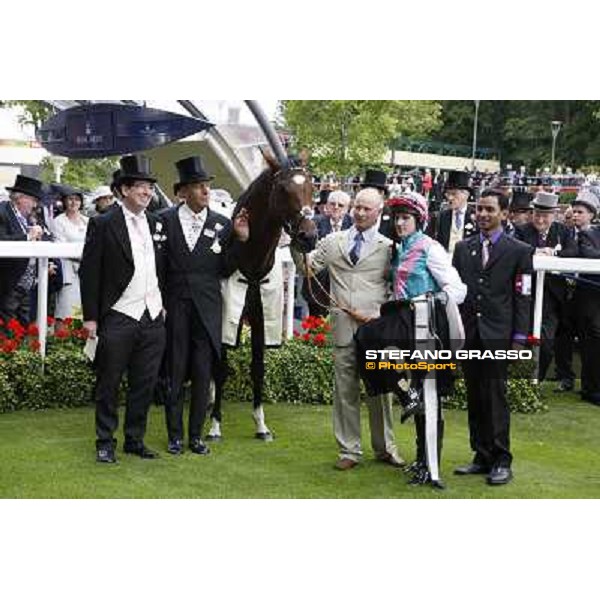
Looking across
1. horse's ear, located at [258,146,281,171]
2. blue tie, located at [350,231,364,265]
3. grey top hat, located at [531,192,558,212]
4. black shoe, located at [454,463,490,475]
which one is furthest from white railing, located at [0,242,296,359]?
grey top hat, located at [531,192,558,212]

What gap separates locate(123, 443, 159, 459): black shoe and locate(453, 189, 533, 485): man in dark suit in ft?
7.34

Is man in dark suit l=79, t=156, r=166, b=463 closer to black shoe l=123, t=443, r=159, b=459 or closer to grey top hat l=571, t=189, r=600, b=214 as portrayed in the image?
black shoe l=123, t=443, r=159, b=459

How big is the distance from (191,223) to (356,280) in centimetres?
131

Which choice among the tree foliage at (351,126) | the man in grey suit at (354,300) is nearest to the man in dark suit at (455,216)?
the tree foliage at (351,126)

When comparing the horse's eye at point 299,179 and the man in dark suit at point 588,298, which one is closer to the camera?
the horse's eye at point 299,179

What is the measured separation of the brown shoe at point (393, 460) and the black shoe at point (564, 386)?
3223 mm

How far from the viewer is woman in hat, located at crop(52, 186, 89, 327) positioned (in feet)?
32.2

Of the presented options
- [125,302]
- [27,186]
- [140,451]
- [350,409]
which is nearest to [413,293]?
[350,409]

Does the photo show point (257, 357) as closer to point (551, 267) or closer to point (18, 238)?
point (551, 267)

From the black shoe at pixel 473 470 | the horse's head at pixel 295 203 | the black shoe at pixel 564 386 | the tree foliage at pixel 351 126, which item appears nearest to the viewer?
the horse's head at pixel 295 203

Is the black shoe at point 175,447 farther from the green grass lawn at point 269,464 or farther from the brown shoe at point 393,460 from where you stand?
the brown shoe at point 393,460

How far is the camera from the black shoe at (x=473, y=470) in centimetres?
669

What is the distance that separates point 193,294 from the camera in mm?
7000

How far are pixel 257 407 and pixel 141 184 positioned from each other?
6.61ft
